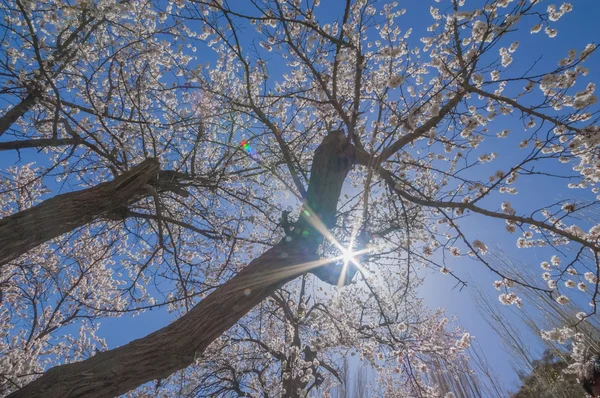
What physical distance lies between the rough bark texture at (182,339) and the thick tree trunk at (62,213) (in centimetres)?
108

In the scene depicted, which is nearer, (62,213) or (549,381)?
(62,213)

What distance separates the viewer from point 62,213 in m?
2.21

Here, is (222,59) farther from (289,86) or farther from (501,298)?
(501,298)

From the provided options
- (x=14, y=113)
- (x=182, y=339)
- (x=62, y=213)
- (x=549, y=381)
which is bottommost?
(x=549, y=381)

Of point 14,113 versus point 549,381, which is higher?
point 14,113

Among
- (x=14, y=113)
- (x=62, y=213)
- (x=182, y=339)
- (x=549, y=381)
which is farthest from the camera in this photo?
(x=549, y=381)

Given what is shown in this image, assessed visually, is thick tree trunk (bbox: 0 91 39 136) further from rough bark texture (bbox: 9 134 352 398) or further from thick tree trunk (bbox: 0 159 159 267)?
rough bark texture (bbox: 9 134 352 398)

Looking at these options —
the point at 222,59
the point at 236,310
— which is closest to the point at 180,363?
the point at 236,310

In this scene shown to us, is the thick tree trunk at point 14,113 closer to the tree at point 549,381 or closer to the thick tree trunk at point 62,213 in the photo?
the thick tree trunk at point 62,213

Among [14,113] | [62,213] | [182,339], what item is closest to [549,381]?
[182,339]

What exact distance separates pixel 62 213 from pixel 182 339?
149 cm

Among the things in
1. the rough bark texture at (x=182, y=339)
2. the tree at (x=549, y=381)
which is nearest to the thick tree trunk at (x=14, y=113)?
the rough bark texture at (x=182, y=339)

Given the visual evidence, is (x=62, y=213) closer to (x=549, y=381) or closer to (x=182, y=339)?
(x=182, y=339)

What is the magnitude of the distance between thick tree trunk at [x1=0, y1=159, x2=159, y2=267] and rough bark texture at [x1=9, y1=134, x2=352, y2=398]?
3.56 feet
